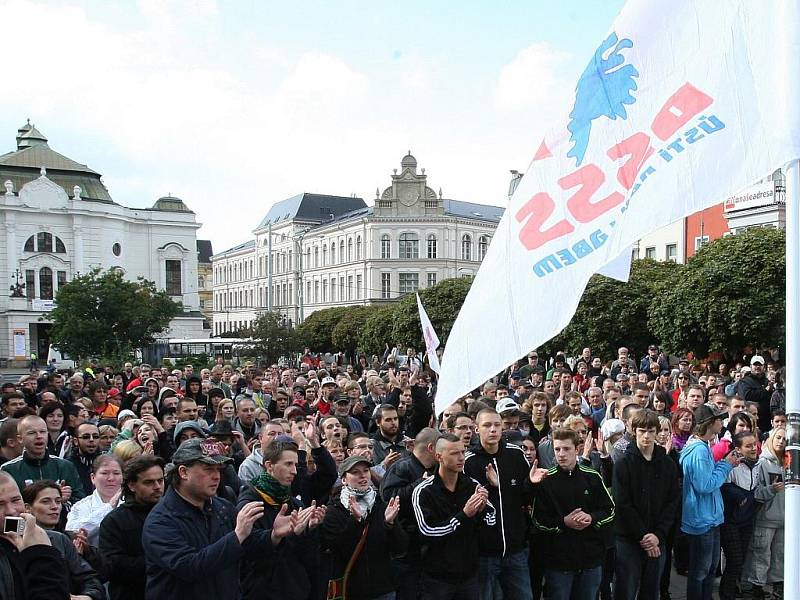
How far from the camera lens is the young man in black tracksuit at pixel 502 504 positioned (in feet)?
18.7

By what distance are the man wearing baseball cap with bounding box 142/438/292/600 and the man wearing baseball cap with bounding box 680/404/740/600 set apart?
12.6 feet

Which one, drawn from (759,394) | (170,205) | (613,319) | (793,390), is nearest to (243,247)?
(170,205)

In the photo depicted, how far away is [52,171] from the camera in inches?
2881

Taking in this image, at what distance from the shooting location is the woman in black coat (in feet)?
16.3

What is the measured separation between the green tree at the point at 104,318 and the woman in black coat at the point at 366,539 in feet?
145

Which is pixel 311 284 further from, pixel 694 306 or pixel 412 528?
pixel 412 528

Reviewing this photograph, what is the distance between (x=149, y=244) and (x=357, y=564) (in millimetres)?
75610

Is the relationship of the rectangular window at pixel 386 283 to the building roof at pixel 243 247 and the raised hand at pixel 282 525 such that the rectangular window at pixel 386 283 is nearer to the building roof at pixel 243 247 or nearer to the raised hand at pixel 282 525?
the building roof at pixel 243 247

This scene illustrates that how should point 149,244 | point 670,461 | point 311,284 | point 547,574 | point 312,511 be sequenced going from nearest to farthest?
point 312,511
point 547,574
point 670,461
point 149,244
point 311,284

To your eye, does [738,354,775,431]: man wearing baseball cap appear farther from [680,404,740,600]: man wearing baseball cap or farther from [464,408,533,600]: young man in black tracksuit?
[464,408,533,600]: young man in black tracksuit

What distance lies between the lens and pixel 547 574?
5855 mm

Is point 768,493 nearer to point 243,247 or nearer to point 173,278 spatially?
point 173,278

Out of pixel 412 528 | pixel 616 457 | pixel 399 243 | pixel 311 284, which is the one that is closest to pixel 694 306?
pixel 616 457

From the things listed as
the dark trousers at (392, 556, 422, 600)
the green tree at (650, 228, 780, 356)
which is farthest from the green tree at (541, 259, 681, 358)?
the dark trousers at (392, 556, 422, 600)
